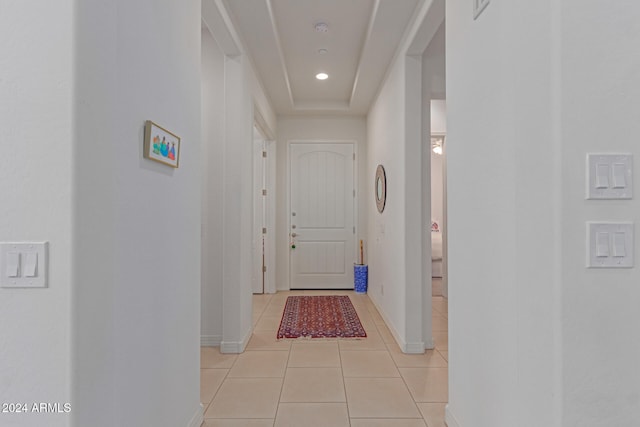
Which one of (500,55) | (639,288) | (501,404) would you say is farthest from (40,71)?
(501,404)

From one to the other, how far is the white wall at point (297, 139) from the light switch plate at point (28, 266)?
190 inches

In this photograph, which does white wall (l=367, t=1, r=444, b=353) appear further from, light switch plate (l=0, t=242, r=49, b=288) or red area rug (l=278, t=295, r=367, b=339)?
light switch plate (l=0, t=242, r=49, b=288)

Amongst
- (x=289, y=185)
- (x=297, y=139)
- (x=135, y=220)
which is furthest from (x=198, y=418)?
(x=297, y=139)

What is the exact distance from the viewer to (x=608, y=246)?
3.43ft

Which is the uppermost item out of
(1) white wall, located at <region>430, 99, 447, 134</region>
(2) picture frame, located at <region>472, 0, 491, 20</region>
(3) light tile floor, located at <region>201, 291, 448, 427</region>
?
(1) white wall, located at <region>430, 99, 447, 134</region>

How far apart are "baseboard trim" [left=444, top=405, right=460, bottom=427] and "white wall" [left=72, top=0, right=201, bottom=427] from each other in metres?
1.36

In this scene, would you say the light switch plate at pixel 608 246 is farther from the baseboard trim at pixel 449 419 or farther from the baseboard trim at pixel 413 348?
the baseboard trim at pixel 413 348

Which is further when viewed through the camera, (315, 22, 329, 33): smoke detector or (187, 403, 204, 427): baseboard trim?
(315, 22, 329, 33): smoke detector

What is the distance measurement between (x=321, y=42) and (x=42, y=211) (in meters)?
3.13

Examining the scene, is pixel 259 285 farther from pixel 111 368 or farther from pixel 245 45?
pixel 111 368

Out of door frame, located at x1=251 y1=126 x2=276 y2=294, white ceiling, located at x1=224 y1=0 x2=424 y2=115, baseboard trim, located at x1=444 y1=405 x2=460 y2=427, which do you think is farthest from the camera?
door frame, located at x1=251 y1=126 x2=276 y2=294

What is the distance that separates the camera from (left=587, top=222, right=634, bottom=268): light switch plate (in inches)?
41.1

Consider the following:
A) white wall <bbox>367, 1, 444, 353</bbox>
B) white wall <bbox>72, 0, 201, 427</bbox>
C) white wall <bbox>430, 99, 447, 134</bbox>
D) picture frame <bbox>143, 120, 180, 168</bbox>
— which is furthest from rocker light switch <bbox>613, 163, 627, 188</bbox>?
white wall <bbox>430, 99, 447, 134</bbox>

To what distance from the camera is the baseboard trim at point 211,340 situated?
3.42 metres
